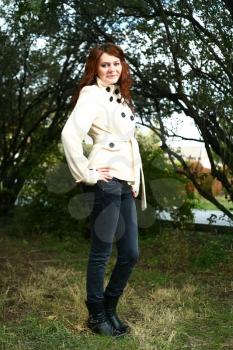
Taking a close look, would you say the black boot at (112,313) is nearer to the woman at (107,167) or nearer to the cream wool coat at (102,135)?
the woman at (107,167)

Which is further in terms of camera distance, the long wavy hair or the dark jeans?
the long wavy hair

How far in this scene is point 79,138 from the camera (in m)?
3.49

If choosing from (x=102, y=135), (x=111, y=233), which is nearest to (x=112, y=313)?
(x=111, y=233)

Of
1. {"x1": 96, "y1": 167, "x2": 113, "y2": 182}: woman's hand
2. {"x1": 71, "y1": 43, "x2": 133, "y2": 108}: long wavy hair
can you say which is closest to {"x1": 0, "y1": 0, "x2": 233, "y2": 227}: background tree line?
{"x1": 71, "y1": 43, "x2": 133, "y2": 108}: long wavy hair

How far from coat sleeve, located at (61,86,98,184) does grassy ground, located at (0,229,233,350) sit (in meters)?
1.09

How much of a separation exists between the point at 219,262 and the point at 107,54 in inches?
136

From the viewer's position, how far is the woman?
357 centimetres

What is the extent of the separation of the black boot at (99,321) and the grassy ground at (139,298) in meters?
0.07

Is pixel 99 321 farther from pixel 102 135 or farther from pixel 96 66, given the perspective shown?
pixel 96 66

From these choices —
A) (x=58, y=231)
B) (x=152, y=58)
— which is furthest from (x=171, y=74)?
(x=58, y=231)

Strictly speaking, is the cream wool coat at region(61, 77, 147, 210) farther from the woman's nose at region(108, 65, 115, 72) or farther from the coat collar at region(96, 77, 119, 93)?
the woman's nose at region(108, 65, 115, 72)

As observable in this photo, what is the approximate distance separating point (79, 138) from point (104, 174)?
0.90ft

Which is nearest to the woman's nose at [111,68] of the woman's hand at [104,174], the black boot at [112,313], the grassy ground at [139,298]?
Answer: the woman's hand at [104,174]

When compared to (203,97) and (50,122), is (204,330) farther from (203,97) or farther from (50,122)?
(50,122)
